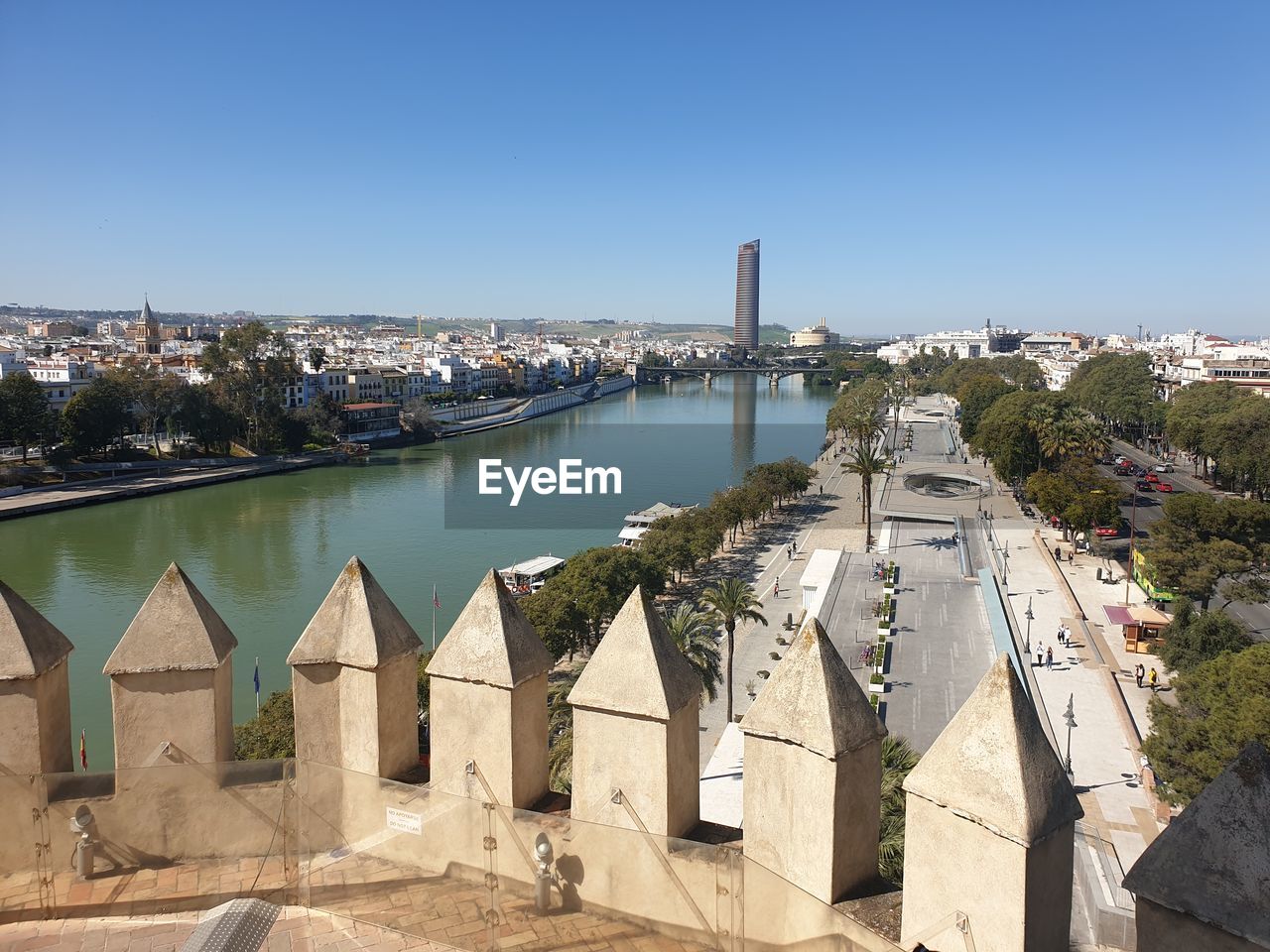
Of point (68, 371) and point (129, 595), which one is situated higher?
point (68, 371)

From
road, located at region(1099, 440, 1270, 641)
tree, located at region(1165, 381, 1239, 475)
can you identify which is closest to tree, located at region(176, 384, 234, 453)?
road, located at region(1099, 440, 1270, 641)

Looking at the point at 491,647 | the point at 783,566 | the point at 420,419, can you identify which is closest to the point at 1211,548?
the point at 783,566

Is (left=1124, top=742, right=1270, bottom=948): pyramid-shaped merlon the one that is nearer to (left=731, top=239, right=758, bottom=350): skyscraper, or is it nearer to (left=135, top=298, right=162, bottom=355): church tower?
(left=135, top=298, right=162, bottom=355): church tower

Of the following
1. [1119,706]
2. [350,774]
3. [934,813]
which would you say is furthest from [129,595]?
[934,813]

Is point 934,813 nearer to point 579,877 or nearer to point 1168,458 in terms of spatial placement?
point 579,877

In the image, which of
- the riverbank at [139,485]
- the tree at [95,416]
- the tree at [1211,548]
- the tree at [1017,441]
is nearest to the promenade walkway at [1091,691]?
the tree at [1211,548]

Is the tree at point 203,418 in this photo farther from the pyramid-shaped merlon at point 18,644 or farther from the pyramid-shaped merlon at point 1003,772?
the pyramid-shaped merlon at point 1003,772

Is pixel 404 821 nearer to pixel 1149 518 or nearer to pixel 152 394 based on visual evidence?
pixel 1149 518
